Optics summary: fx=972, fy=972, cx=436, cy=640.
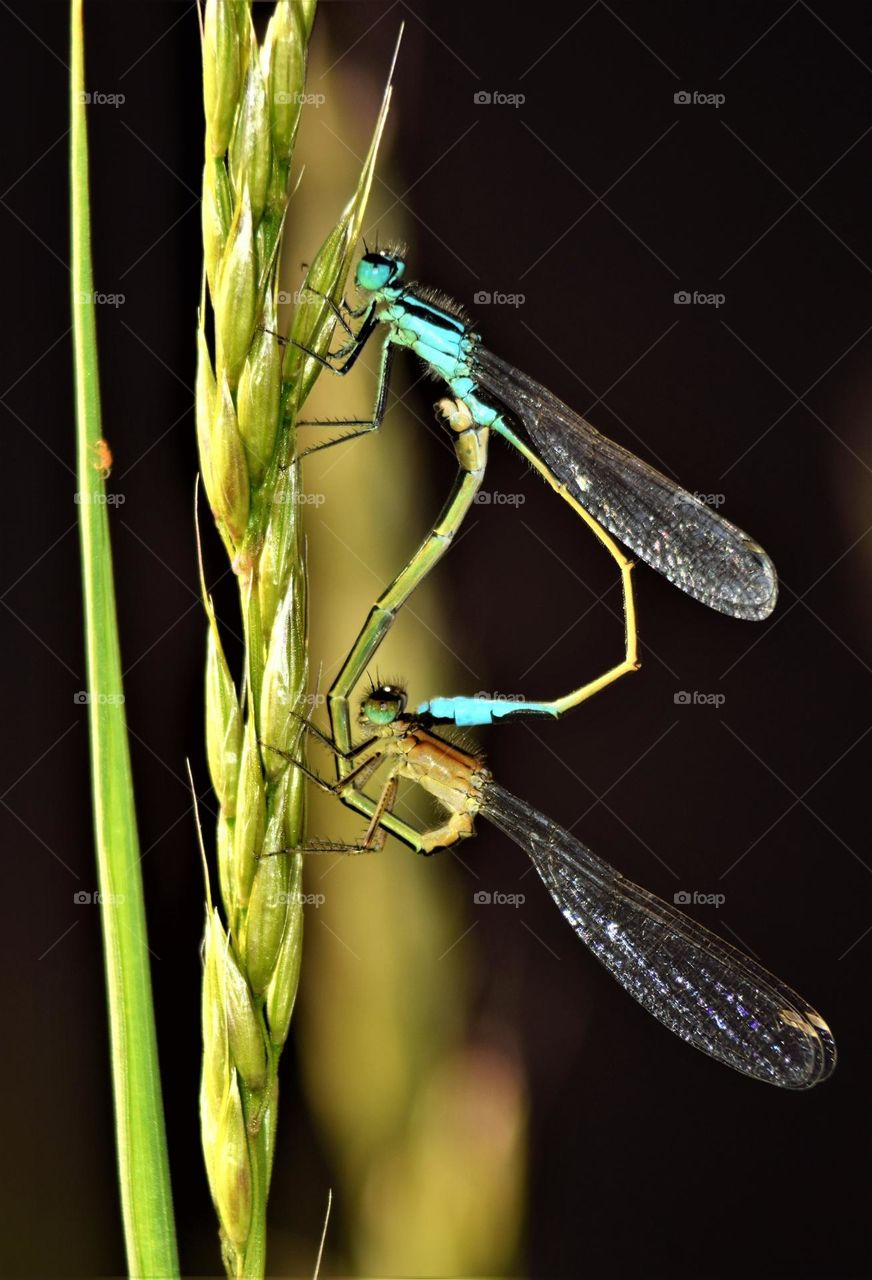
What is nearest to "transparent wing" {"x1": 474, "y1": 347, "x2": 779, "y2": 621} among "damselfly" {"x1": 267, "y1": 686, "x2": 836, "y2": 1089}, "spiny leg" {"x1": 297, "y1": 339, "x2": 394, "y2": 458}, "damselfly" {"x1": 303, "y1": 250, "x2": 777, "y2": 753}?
"damselfly" {"x1": 303, "y1": 250, "x2": 777, "y2": 753}

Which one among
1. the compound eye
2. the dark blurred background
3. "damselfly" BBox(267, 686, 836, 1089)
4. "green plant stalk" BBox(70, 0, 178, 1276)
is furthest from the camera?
the dark blurred background

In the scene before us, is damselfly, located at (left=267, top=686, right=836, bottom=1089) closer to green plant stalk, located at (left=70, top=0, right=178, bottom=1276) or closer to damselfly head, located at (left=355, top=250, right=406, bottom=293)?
green plant stalk, located at (left=70, top=0, right=178, bottom=1276)

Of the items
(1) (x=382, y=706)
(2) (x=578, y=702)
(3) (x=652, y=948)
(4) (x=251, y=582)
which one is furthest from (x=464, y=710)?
(3) (x=652, y=948)

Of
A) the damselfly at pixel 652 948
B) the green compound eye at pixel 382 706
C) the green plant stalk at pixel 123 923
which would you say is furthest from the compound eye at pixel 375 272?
the damselfly at pixel 652 948

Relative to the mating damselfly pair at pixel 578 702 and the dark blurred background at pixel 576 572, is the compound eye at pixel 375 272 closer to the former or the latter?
the mating damselfly pair at pixel 578 702

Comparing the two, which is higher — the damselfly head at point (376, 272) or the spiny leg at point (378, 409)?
the damselfly head at point (376, 272)

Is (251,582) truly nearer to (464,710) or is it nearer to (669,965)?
(464,710)

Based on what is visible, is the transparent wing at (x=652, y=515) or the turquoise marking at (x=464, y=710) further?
the transparent wing at (x=652, y=515)

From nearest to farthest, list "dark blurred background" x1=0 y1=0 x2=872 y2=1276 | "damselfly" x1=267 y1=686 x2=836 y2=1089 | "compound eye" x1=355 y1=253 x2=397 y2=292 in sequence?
1. "compound eye" x1=355 y1=253 x2=397 y2=292
2. "damselfly" x1=267 y1=686 x2=836 y2=1089
3. "dark blurred background" x1=0 y1=0 x2=872 y2=1276
